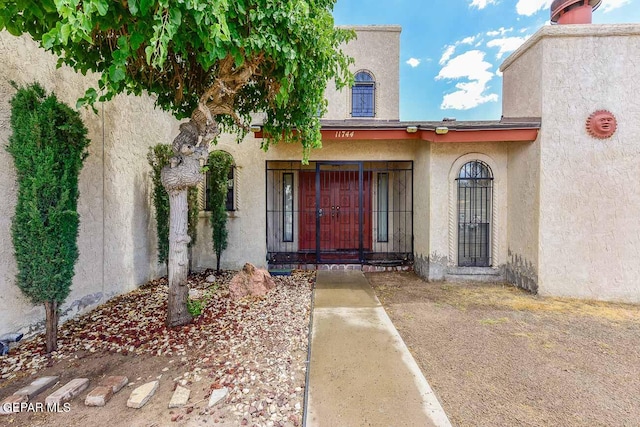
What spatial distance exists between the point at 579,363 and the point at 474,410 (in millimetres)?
1833

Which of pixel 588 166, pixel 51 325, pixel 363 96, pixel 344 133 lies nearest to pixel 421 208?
pixel 344 133

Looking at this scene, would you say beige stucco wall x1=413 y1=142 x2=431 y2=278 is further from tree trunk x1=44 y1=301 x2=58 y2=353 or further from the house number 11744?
tree trunk x1=44 y1=301 x2=58 y2=353

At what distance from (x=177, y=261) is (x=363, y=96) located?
8.75 m

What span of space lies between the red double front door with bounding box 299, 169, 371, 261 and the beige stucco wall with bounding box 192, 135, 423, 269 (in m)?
1.52

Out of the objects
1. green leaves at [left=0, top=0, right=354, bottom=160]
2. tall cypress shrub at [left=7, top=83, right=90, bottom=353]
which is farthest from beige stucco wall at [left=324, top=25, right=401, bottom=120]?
tall cypress shrub at [left=7, top=83, right=90, bottom=353]

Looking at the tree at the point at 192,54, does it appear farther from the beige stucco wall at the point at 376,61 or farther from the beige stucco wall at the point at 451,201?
the beige stucco wall at the point at 376,61

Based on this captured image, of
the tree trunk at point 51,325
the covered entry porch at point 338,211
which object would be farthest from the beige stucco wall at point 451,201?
the tree trunk at point 51,325

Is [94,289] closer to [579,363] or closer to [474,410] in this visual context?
[474,410]

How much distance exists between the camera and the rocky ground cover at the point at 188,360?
91.8 inches

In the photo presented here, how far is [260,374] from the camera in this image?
287 cm

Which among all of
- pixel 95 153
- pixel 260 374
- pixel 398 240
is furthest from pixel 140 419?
pixel 398 240

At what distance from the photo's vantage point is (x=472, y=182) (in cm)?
640

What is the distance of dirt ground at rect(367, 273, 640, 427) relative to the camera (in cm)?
247

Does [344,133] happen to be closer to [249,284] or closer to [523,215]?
[249,284]
